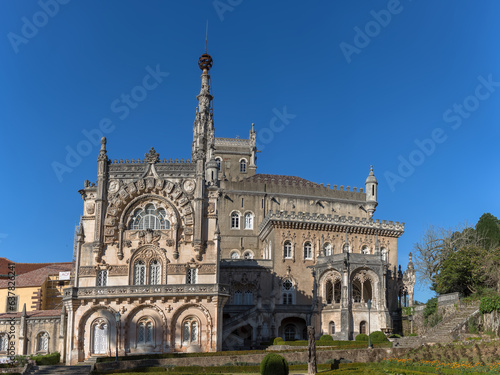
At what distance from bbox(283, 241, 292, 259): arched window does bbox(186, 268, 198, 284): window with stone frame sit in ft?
55.0

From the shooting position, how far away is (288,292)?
6588cm

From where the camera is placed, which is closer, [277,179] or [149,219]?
[149,219]

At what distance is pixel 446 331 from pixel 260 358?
48.6 feet

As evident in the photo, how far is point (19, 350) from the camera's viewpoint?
56.6 m

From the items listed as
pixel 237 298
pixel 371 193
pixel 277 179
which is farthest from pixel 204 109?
pixel 237 298

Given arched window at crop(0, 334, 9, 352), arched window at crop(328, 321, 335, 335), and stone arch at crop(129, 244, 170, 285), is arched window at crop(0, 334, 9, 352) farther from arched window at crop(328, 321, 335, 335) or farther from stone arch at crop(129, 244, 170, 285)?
arched window at crop(328, 321, 335, 335)

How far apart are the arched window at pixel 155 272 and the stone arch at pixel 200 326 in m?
3.78

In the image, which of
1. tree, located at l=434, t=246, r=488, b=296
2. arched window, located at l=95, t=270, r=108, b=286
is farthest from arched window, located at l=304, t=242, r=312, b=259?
arched window, located at l=95, t=270, r=108, b=286

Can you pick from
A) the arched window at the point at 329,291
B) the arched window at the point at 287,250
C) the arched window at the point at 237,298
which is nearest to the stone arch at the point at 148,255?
the arched window at the point at 237,298

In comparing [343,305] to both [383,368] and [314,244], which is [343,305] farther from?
[383,368]

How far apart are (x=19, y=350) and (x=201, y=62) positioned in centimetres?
4989

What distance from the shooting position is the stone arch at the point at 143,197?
53.0 m

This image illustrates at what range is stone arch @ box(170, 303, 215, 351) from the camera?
164ft

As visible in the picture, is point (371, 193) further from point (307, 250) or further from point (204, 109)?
point (204, 109)
